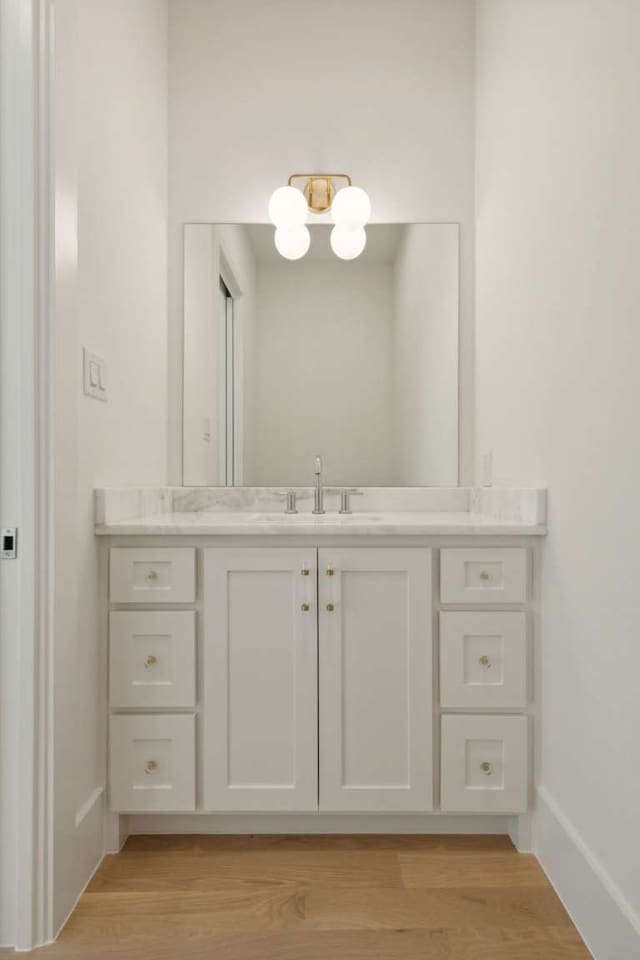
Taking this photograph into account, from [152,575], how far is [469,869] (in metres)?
1.09

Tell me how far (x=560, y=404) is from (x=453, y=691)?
30.7 inches

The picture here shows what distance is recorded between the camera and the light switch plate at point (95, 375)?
1.53 metres

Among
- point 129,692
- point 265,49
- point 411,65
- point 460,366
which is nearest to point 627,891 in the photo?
point 129,692

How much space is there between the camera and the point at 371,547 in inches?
64.5

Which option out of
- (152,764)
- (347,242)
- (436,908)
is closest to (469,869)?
(436,908)

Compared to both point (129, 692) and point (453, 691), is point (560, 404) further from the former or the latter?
point (129, 692)

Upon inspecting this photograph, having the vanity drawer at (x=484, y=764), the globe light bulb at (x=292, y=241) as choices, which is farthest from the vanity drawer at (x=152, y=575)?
the globe light bulb at (x=292, y=241)

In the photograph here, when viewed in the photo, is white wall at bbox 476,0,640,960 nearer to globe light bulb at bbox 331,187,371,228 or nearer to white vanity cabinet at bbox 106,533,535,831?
white vanity cabinet at bbox 106,533,535,831

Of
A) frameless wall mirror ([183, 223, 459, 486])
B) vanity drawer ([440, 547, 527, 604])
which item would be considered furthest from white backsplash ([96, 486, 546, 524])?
vanity drawer ([440, 547, 527, 604])

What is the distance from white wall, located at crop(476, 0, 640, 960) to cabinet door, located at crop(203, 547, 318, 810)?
61cm

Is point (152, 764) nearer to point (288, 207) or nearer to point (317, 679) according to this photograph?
point (317, 679)

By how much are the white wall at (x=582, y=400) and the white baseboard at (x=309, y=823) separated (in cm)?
24

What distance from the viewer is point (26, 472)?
1285 mm

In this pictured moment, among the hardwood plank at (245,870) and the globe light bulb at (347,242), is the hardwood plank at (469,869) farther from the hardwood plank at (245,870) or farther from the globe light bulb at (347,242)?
the globe light bulb at (347,242)
